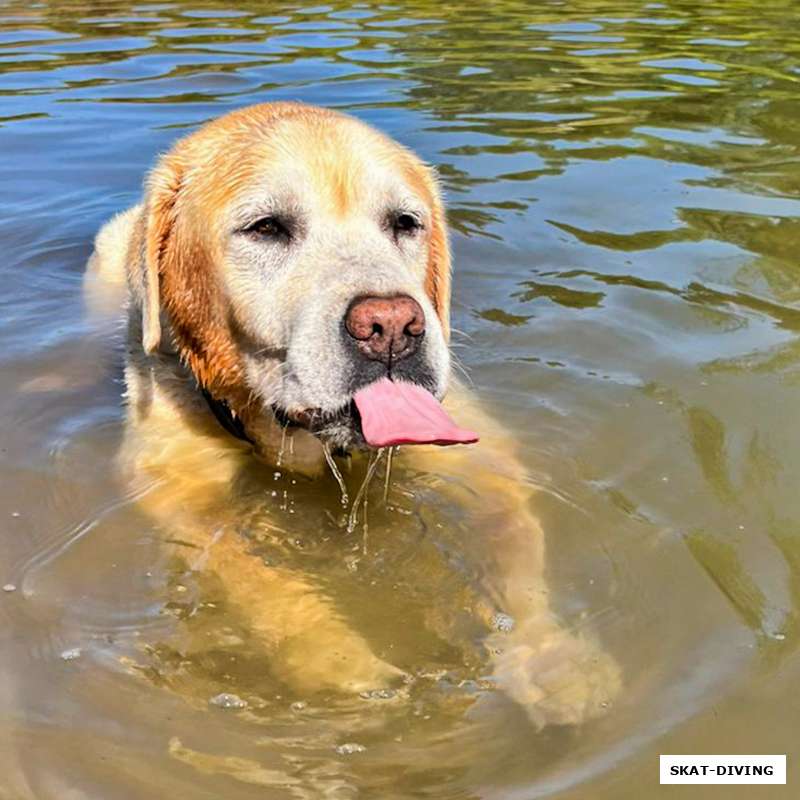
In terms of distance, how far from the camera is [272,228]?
15.4 ft

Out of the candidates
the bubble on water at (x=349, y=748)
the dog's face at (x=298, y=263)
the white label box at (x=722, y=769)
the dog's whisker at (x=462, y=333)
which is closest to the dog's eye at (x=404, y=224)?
the dog's face at (x=298, y=263)

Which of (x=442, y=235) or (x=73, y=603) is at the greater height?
(x=442, y=235)

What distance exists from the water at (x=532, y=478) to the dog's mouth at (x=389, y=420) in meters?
0.47

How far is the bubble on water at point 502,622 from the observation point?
3.79 metres

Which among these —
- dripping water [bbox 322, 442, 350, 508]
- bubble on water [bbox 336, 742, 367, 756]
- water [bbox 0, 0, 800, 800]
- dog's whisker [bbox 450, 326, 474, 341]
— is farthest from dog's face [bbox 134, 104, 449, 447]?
bubble on water [bbox 336, 742, 367, 756]

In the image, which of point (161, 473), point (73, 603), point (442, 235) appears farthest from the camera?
point (442, 235)

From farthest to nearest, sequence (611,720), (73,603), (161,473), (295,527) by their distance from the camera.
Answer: (161,473)
(295,527)
(73,603)
(611,720)

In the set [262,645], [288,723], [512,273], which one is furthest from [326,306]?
[512,273]

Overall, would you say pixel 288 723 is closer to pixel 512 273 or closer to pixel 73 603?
pixel 73 603

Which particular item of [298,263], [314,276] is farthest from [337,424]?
[298,263]

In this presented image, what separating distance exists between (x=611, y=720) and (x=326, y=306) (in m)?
1.77

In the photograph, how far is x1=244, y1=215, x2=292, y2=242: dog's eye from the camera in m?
4.66

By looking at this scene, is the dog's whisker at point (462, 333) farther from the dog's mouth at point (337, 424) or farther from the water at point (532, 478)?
the dog's mouth at point (337, 424)

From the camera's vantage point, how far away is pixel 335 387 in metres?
4.11
